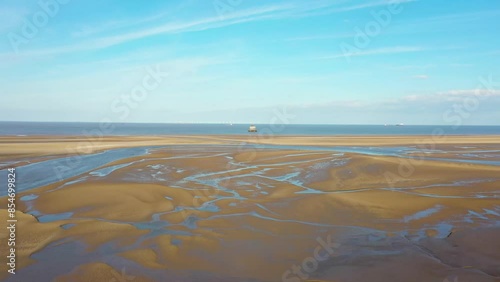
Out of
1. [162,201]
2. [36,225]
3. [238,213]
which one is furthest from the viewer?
[162,201]

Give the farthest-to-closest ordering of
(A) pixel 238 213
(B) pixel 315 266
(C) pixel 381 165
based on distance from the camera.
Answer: (C) pixel 381 165 < (A) pixel 238 213 < (B) pixel 315 266

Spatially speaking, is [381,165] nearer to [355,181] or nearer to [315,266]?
[355,181]

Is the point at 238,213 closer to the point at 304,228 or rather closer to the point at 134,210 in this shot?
the point at 304,228

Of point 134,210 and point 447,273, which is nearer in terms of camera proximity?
point 447,273

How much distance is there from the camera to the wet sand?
7238mm

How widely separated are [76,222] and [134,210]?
80.1 inches

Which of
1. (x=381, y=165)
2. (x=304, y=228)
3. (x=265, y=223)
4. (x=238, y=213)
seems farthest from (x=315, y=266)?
(x=381, y=165)

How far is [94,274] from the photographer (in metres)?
6.97

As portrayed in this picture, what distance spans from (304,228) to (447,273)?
4138 mm

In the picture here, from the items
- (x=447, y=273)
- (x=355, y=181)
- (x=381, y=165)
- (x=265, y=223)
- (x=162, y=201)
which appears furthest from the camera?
(x=381, y=165)

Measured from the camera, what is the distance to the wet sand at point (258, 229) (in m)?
7.24

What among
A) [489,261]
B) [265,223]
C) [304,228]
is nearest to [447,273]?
[489,261]

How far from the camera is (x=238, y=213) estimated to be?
39.0ft

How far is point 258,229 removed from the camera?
10.2 m
